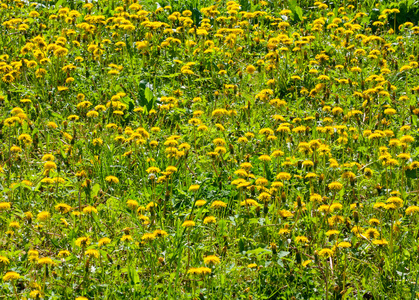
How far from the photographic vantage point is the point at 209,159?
144 inches

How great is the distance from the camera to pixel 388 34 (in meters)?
5.75

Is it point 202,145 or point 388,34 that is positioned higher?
point 388,34

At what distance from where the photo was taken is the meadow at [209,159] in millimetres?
2742

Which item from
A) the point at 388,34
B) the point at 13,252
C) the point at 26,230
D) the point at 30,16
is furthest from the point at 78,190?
the point at 388,34

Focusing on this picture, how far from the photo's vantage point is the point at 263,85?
4.84 m

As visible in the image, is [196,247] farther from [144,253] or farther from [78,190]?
[78,190]

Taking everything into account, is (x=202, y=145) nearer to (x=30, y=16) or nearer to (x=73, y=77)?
(x=73, y=77)

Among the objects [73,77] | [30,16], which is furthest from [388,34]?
[30,16]

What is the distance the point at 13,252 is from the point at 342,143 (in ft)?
7.44

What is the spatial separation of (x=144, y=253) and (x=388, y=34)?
160 inches

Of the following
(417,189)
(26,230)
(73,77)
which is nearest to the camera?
(26,230)

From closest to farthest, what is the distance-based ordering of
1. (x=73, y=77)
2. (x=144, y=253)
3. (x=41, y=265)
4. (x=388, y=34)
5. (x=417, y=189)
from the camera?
(x=41, y=265) → (x=144, y=253) → (x=417, y=189) → (x=73, y=77) → (x=388, y=34)

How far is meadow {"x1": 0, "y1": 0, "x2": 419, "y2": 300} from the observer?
274 cm

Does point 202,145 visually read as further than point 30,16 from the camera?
No
